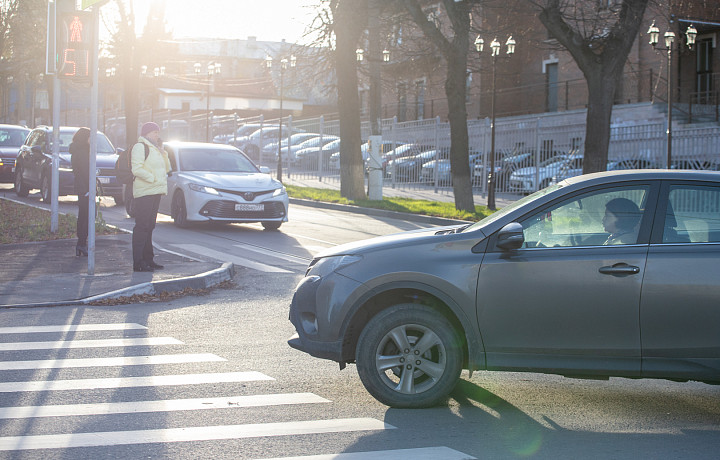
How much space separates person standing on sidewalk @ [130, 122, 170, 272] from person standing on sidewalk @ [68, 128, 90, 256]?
1.61 metres

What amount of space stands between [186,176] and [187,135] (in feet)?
98.0

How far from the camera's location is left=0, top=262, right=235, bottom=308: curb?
31.3ft

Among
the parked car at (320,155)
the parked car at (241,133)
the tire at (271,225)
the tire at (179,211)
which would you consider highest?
the parked car at (241,133)

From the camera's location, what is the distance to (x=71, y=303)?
955cm

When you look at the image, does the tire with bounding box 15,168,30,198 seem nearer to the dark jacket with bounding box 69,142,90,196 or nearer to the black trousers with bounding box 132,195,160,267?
the dark jacket with bounding box 69,142,90,196

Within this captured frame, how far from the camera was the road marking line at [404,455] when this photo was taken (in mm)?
4793

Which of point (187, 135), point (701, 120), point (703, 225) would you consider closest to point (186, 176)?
point (703, 225)

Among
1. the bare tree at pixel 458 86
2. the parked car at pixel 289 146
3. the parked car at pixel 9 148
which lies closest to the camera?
the bare tree at pixel 458 86

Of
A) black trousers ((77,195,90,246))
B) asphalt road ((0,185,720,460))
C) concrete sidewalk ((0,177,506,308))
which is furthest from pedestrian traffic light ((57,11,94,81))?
asphalt road ((0,185,720,460))

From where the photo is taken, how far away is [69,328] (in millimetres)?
8359

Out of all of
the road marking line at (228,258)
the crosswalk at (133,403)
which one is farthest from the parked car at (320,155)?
the crosswalk at (133,403)

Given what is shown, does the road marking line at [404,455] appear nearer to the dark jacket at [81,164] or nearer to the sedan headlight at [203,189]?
the dark jacket at [81,164]

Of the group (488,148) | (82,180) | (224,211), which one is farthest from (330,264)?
(488,148)

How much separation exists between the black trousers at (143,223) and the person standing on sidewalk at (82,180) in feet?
5.21
